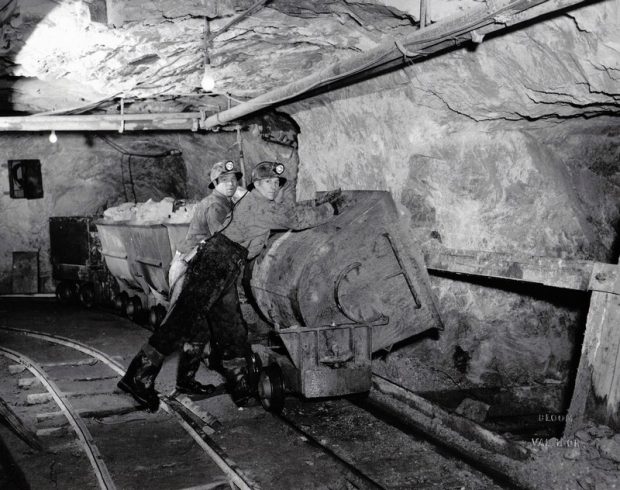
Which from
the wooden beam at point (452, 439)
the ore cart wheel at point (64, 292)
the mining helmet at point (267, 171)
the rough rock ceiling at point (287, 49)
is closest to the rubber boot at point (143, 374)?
the mining helmet at point (267, 171)

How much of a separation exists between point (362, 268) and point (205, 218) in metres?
2.10

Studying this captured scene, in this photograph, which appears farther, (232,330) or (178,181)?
(178,181)

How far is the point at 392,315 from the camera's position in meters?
4.69

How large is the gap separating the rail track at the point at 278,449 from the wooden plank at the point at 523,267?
4.80 feet

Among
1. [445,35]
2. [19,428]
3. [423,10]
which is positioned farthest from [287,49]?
[19,428]

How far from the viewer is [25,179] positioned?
13625 millimetres

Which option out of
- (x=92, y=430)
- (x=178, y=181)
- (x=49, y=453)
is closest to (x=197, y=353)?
(x=92, y=430)

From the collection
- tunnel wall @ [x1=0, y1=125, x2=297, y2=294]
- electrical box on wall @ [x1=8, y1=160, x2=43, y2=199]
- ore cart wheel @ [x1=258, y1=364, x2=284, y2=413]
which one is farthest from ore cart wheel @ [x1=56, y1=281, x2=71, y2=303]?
ore cart wheel @ [x1=258, y1=364, x2=284, y2=413]

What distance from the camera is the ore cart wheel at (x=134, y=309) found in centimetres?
993

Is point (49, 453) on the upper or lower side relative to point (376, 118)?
lower

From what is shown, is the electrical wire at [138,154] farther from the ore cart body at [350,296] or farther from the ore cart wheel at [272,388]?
the ore cart body at [350,296]

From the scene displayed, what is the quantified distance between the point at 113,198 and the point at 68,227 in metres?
3.14

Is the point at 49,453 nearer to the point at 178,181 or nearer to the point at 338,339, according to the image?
the point at 338,339

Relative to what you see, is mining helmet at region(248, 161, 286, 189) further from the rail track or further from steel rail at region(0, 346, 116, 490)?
steel rail at region(0, 346, 116, 490)
